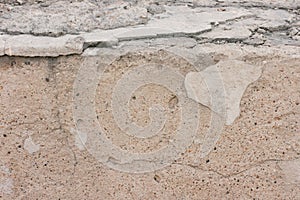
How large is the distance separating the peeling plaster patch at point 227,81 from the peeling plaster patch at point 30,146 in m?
0.44

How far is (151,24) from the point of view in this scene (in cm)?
139

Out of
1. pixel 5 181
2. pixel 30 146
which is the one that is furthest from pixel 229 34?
pixel 5 181

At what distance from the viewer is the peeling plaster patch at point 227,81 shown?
130 cm

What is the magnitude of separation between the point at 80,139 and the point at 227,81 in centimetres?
42

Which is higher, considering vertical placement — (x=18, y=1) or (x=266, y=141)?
(x=18, y=1)

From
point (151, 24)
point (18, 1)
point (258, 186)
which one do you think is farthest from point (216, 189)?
point (18, 1)

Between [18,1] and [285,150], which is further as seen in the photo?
[18,1]

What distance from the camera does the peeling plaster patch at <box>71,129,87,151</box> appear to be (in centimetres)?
138

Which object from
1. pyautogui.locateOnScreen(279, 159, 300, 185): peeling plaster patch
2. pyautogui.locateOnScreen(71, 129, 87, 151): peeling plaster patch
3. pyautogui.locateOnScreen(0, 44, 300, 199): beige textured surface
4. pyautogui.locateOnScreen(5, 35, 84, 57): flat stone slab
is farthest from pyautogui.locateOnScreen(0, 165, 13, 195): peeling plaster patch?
pyautogui.locateOnScreen(279, 159, 300, 185): peeling plaster patch

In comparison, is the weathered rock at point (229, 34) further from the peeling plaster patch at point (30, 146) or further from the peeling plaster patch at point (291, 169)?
the peeling plaster patch at point (30, 146)

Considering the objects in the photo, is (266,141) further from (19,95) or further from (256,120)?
(19,95)

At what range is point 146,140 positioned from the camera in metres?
1.38

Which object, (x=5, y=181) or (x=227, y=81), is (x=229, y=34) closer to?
(x=227, y=81)

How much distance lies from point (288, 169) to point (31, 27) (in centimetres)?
79
